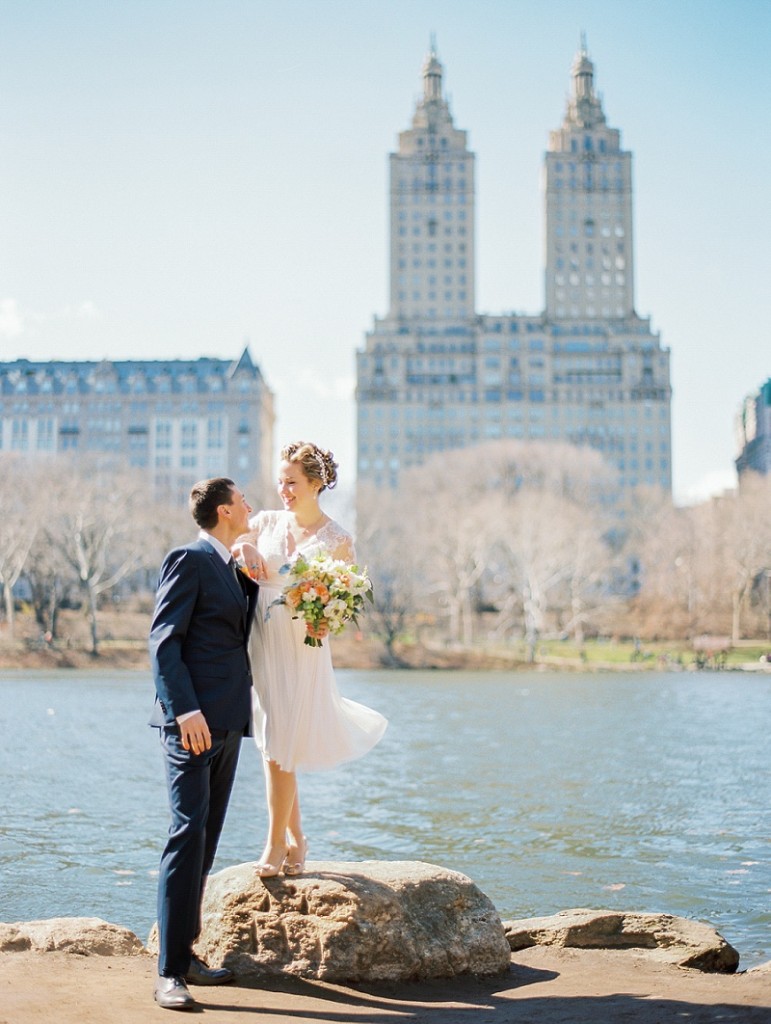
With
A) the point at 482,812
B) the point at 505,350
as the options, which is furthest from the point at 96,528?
the point at 505,350

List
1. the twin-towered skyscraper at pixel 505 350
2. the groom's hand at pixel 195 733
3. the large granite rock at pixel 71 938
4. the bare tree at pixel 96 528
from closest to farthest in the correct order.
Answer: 1. the groom's hand at pixel 195 733
2. the large granite rock at pixel 71 938
3. the bare tree at pixel 96 528
4. the twin-towered skyscraper at pixel 505 350

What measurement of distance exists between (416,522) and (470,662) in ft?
58.3

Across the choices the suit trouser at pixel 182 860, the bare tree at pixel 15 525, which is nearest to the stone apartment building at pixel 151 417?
the bare tree at pixel 15 525

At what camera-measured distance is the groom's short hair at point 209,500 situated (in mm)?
6695

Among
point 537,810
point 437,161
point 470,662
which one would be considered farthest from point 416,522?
point 437,161

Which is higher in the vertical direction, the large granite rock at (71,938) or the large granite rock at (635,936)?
the large granite rock at (71,938)

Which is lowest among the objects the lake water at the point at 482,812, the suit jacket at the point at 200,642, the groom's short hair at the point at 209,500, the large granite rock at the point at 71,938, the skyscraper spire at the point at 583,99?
the lake water at the point at 482,812

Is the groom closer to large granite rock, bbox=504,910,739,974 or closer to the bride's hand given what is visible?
the bride's hand

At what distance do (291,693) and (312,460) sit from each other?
57.7 inches

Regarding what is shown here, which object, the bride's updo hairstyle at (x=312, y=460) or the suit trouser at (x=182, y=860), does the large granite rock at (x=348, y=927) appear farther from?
the bride's updo hairstyle at (x=312, y=460)

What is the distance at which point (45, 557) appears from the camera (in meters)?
73.6

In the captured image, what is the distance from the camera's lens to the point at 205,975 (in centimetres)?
658

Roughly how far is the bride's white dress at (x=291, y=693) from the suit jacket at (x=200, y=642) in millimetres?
413

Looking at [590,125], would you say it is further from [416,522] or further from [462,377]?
[416,522]
